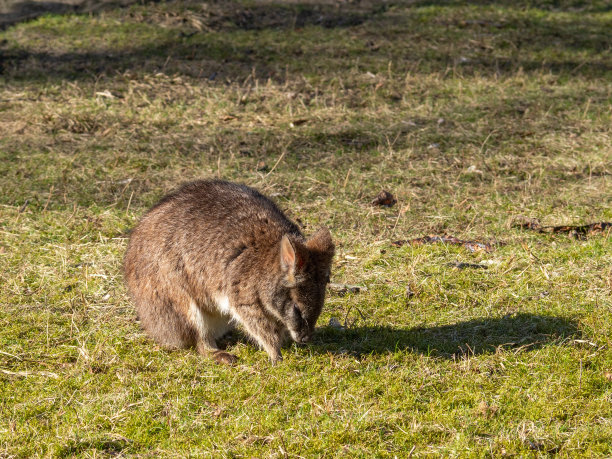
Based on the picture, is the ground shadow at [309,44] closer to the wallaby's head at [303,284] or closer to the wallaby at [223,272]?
the wallaby at [223,272]

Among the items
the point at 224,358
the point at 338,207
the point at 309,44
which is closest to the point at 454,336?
the point at 224,358

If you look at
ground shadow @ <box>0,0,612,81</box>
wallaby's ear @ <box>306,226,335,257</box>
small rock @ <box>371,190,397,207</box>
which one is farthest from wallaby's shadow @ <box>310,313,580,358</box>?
ground shadow @ <box>0,0,612,81</box>

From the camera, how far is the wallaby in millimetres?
4359

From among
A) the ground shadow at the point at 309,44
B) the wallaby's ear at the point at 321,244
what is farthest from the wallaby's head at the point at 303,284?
the ground shadow at the point at 309,44

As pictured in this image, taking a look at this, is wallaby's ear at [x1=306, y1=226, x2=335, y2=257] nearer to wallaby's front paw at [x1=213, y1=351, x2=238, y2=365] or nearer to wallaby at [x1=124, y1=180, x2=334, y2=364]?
wallaby at [x1=124, y1=180, x2=334, y2=364]

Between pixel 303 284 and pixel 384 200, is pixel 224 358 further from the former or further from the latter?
pixel 384 200

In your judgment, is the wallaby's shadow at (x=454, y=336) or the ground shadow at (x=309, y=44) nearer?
the wallaby's shadow at (x=454, y=336)

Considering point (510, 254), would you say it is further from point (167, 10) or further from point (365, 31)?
point (167, 10)

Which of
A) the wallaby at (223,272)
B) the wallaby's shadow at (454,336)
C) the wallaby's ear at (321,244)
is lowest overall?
the wallaby's shadow at (454,336)

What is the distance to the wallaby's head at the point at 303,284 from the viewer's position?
4.27 m

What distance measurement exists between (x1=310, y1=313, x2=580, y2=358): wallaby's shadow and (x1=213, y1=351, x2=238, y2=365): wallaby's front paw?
0.54 metres

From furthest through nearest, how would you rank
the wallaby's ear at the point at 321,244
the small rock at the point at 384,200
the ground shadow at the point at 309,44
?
1. the ground shadow at the point at 309,44
2. the small rock at the point at 384,200
3. the wallaby's ear at the point at 321,244

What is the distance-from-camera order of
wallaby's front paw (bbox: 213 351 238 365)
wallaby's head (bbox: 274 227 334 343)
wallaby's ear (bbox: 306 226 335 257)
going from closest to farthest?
wallaby's head (bbox: 274 227 334 343) → wallaby's ear (bbox: 306 226 335 257) → wallaby's front paw (bbox: 213 351 238 365)

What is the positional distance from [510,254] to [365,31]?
23.7 feet
